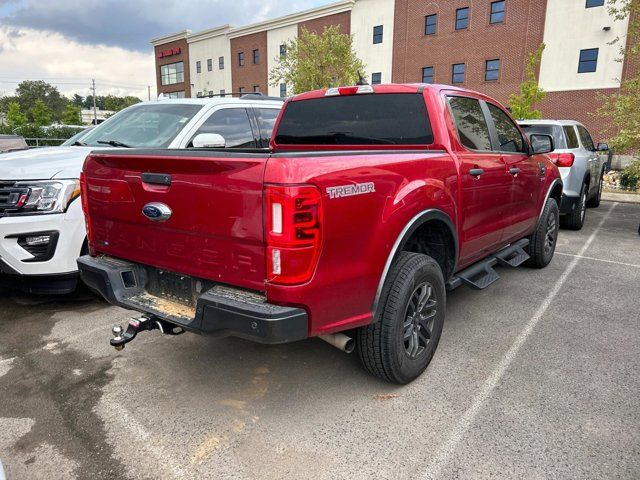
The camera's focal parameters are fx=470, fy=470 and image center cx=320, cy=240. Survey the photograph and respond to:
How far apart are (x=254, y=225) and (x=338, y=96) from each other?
82.4 inches

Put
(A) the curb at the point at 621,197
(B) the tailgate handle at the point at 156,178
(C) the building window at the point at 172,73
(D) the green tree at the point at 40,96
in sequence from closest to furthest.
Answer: (B) the tailgate handle at the point at 156,178 → (A) the curb at the point at 621,197 → (C) the building window at the point at 172,73 → (D) the green tree at the point at 40,96

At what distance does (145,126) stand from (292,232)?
11.7 ft

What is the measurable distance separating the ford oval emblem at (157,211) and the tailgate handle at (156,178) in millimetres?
121

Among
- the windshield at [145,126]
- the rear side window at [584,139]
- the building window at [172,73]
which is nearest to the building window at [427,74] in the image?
the rear side window at [584,139]

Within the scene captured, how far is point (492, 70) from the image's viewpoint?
2853 cm

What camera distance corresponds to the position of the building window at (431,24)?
30172 millimetres

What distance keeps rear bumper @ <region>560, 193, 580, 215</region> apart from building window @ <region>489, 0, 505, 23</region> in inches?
949

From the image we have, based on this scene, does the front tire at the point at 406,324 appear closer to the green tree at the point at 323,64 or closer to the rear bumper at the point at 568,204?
the rear bumper at the point at 568,204

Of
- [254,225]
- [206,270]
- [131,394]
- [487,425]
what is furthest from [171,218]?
[487,425]

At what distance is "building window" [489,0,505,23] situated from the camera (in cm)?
2767

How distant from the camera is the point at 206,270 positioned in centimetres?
251

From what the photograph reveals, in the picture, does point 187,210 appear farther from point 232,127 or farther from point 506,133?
point 506,133

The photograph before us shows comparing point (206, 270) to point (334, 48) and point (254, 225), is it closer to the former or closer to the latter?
point (254, 225)

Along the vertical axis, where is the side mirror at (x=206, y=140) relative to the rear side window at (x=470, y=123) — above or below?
below
